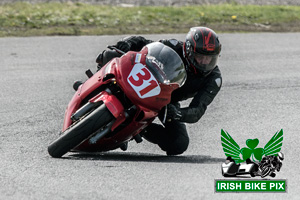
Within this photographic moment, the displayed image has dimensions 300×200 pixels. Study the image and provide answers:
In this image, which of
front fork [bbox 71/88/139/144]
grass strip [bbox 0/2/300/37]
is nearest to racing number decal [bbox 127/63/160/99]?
front fork [bbox 71/88/139/144]

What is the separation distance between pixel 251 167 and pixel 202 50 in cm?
139

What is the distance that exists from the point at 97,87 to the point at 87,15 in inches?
409

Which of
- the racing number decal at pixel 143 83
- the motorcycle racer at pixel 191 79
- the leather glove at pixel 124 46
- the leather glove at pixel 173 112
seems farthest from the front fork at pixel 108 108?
the leather glove at pixel 124 46

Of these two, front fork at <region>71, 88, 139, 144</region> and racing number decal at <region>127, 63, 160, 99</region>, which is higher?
racing number decal at <region>127, 63, 160, 99</region>

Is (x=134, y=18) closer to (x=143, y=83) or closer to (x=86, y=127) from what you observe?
(x=143, y=83)

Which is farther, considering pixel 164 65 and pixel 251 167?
pixel 164 65

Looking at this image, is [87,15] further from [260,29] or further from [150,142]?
[150,142]

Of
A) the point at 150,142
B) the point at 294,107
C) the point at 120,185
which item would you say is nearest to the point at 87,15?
the point at 294,107

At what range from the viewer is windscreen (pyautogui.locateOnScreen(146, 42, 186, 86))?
5.80m

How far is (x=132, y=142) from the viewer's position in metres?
7.31

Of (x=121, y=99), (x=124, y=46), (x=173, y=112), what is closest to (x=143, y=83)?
(x=121, y=99)

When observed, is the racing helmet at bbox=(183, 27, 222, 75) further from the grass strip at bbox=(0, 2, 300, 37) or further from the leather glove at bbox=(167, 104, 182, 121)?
the grass strip at bbox=(0, 2, 300, 37)

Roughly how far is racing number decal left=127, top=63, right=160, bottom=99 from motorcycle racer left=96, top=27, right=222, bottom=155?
453mm

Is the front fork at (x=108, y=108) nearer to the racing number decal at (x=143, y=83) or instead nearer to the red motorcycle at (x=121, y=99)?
the red motorcycle at (x=121, y=99)
